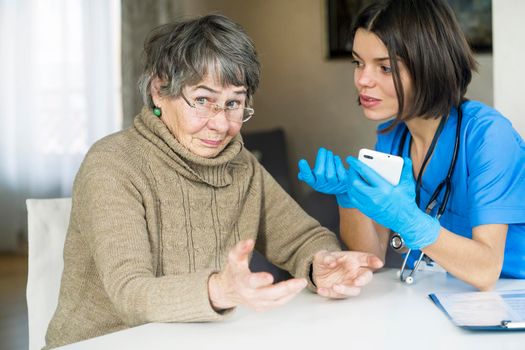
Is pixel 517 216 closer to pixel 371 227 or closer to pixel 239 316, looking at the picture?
pixel 371 227

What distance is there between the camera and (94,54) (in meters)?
5.22

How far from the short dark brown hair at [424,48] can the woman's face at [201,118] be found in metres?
0.34

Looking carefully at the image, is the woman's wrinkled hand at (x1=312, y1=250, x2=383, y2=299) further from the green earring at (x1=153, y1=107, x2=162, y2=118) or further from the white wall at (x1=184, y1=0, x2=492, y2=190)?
the white wall at (x1=184, y1=0, x2=492, y2=190)

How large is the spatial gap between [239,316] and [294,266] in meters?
0.43

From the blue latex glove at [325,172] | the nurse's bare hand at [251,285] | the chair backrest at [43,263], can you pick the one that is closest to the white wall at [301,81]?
the blue latex glove at [325,172]

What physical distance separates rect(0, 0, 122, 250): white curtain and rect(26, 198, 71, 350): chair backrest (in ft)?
11.5

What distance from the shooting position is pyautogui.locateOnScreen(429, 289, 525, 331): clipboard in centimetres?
119

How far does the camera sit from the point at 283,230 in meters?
1.73

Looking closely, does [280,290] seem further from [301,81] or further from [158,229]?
[301,81]

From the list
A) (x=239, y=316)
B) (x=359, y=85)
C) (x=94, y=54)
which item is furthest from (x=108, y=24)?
(x=239, y=316)

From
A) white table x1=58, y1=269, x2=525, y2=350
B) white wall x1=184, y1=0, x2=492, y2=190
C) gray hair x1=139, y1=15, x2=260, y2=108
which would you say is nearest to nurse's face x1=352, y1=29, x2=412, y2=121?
gray hair x1=139, y1=15, x2=260, y2=108

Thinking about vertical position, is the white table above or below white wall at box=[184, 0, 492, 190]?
below

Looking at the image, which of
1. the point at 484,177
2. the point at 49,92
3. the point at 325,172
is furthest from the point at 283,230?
the point at 49,92

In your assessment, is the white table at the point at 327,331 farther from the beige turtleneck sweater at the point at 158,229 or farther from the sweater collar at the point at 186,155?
the sweater collar at the point at 186,155
